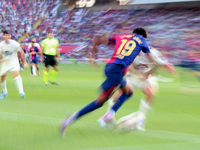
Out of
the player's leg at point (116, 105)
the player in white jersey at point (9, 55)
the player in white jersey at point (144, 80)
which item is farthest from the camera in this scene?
the player in white jersey at point (9, 55)

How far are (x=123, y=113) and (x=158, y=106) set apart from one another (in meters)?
1.30

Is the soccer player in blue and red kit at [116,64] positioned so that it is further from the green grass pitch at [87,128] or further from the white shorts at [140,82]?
the white shorts at [140,82]

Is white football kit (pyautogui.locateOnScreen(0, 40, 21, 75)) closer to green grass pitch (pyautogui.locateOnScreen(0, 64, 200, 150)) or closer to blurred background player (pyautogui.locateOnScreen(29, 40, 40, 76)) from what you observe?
green grass pitch (pyautogui.locateOnScreen(0, 64, 200, 150))

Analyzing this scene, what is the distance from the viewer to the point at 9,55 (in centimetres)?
773

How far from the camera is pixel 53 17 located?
107 ft

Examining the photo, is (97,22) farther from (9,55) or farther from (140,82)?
(140,82)

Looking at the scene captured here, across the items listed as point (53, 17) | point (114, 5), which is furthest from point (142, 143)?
point (53, 17)

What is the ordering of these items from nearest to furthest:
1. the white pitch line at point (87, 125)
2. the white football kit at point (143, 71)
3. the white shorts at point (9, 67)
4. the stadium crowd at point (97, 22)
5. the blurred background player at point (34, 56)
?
the white pitch line at point (87, 125) → the white football kit at point (143, 71) → the white shorts at point (9, 67) → the blurred background player at point (34, 56) → the stadium crowd at point (97, 22)

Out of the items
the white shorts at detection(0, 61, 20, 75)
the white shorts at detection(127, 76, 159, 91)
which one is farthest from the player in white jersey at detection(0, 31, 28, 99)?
the white shorts at detection(127, 76, 159, 91)

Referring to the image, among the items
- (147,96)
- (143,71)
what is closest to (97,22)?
(143,71)

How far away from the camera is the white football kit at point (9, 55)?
7.61 meters

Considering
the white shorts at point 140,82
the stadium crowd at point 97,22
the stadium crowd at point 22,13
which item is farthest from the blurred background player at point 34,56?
the stadium crowd at point 22,13

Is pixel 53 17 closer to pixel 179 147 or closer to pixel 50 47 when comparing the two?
pixel 50 47

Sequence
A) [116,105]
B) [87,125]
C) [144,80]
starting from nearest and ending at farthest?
1. [116,105]
2. [144,80]
3. [87,125]
